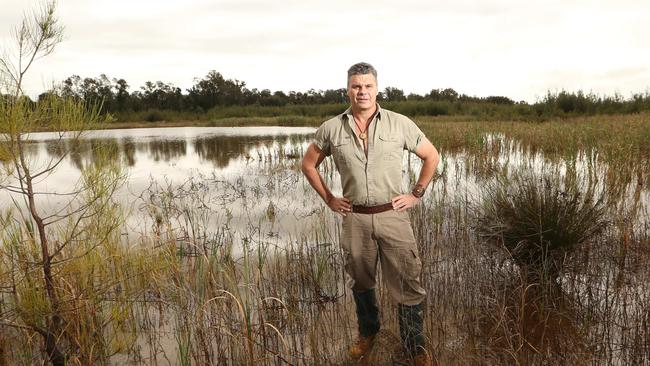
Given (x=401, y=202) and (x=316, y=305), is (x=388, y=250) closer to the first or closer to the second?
(x=401, y=202)

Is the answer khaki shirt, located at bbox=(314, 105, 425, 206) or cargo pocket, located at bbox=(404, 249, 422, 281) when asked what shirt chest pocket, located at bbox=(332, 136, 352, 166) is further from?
cargo pocket, located at bbox=(404, 249, 422, 281)

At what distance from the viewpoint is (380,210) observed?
2568 millimetres

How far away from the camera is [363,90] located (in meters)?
2.49

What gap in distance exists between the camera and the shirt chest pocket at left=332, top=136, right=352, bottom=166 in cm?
257

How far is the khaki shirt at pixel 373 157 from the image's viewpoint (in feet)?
8.34

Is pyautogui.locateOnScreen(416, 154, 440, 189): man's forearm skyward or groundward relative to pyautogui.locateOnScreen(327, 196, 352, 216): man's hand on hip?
skyward

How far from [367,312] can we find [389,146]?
3.80ft

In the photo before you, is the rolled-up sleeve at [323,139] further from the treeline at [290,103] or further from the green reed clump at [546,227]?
the treeline at [290,103]

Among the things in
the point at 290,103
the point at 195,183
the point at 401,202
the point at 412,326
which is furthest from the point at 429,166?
the point at 290,103

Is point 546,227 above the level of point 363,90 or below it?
below

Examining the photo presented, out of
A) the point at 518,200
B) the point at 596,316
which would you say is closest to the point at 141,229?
the point at 518,200

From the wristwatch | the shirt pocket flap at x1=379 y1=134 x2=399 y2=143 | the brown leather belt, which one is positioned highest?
the shirt pocket flap at x1=379 y1=134 x2=399 y2=143

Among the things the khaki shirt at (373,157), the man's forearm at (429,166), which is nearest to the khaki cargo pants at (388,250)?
the khaki shirt at (373,157)

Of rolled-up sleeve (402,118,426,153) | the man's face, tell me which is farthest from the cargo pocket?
the man's face
